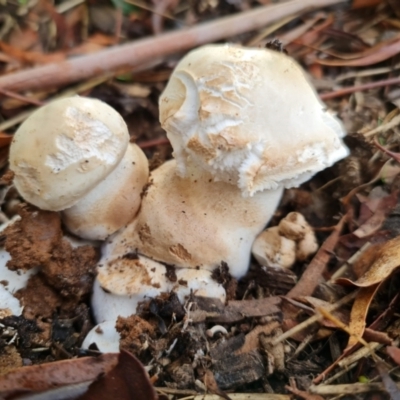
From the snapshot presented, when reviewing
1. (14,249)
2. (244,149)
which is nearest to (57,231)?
(14,249)

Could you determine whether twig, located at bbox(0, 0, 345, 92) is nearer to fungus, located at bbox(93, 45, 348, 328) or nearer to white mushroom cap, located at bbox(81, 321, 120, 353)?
fungus, located at bbox(93, 45, 348, 328)

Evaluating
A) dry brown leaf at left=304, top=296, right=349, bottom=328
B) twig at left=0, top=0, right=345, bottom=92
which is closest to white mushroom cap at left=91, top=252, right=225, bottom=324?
dry brown leaf at left=304, top=296, right=349, bottom=328

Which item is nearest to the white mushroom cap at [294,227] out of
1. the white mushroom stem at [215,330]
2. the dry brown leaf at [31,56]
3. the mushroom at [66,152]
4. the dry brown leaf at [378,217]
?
the dry brown leaf at [378,217]

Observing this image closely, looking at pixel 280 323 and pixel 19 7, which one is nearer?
pixel 280 323

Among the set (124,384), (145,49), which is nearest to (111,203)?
(124,384)

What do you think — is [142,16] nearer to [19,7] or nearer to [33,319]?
[19,7]

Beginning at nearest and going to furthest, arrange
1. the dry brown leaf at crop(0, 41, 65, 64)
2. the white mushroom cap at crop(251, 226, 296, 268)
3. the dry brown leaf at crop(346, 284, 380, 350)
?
1. the dry brown leaf at crop(346, 284, 380, 350)
2. the white mushroom cap at crop(251, 226, 296, 268)
3. the dry brown leaf at crop(0, 41, 65, 64)
